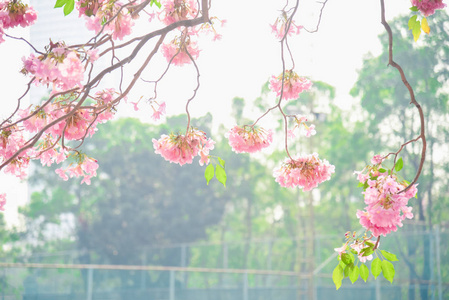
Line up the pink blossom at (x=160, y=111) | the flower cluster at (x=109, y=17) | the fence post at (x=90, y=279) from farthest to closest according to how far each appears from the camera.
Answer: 1. the fence post at (x=90, y=279)
2. the pink blossom at (x=160, y=111)
3. the flower cluster at (x=109, y=17)

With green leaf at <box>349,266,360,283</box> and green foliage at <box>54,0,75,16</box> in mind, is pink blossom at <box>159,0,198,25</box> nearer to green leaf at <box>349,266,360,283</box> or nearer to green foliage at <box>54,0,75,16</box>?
green foliage at <box>54,0,75,16</box>

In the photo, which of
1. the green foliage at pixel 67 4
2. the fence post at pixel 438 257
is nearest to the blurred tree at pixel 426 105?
the fence post at pixel 438 257

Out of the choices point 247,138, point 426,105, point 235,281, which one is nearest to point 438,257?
point 235,281

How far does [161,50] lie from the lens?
1.69m

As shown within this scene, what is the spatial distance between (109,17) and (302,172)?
59cm

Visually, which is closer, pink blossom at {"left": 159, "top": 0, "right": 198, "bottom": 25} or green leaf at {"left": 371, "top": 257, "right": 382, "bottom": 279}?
green leaf at {"left": 371, "top": 257, "right": 382, "bottom": 279}

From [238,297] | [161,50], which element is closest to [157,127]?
[238,297]

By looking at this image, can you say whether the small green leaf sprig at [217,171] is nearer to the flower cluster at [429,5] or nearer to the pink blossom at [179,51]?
the pink blossom at [179,51]

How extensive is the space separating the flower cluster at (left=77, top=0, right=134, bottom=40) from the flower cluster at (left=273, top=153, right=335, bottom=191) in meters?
0.50

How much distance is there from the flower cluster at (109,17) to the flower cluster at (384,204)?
63 centimetres

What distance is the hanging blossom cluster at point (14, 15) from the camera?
56.4 inches

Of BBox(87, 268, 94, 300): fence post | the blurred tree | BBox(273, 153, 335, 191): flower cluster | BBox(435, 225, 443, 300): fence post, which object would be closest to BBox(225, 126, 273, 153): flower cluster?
BBox(273, 153, 335, 191): flower cluster

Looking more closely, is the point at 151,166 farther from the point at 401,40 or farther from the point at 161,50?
the point at 161,50

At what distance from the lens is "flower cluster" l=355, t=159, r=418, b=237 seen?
46.9 inches
